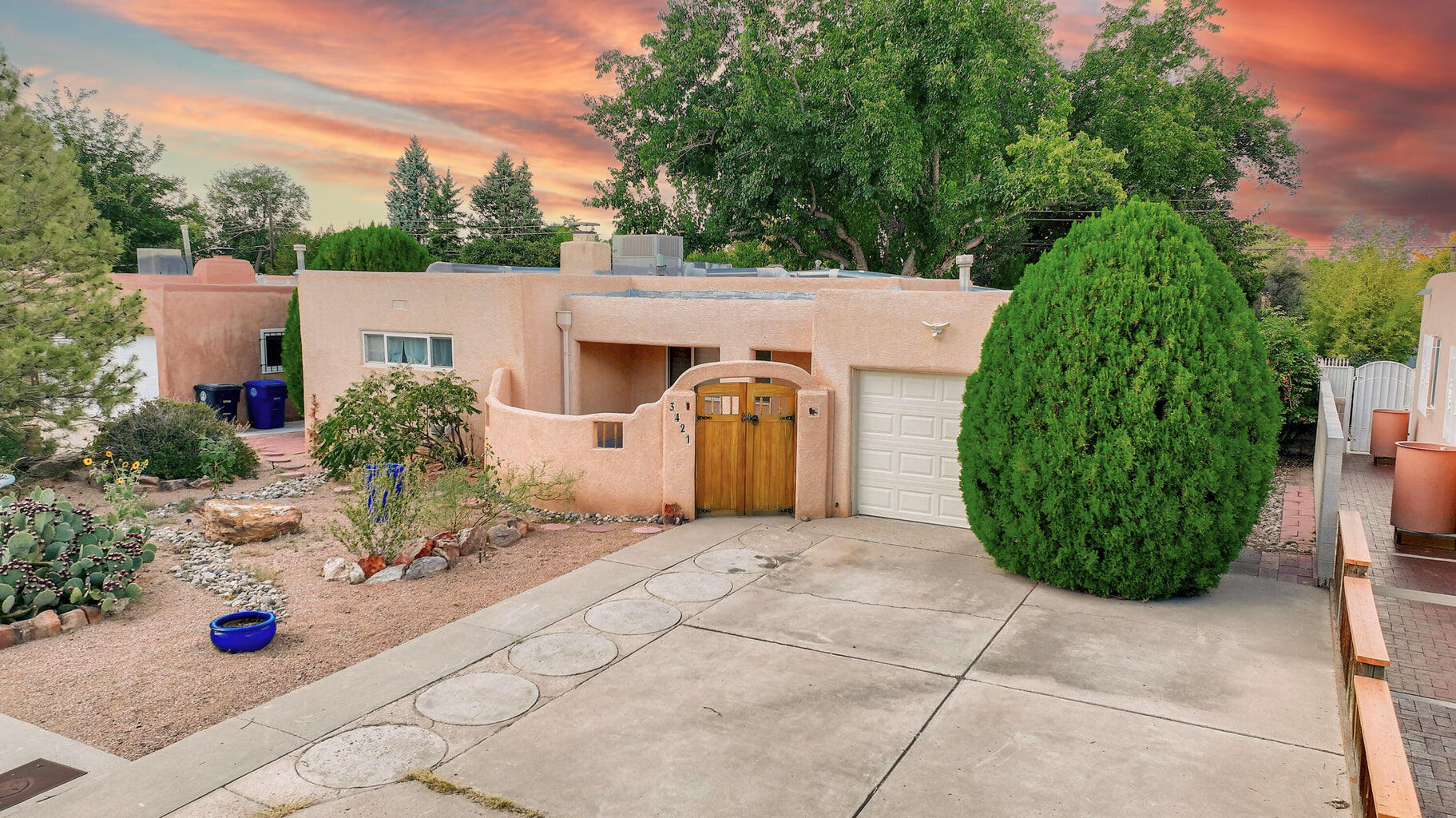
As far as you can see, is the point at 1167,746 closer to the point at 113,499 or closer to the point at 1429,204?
the point at 113,499

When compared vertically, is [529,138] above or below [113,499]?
above

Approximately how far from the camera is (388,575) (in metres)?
9.66

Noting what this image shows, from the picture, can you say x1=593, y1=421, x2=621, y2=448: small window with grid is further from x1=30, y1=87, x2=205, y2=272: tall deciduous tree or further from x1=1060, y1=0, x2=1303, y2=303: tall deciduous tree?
x1=30, y1=87, x2=205, y2=272: tall deciduous tree

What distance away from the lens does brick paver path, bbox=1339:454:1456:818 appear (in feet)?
19.1

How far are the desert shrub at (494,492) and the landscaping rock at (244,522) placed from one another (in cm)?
184

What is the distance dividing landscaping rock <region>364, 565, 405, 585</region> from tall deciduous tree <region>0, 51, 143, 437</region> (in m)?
6.53

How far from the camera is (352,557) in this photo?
1023 centimetres

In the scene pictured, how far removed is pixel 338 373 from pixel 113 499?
6.11m

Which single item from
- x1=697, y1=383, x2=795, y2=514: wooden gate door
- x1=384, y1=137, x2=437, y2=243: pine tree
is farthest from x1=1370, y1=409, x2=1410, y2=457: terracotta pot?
x1=384, y1=137, x2=437, y2=243: pine tree

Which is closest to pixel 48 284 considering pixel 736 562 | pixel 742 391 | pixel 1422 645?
pixel 742 391

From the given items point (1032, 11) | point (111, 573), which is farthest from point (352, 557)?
point (1032, 11)

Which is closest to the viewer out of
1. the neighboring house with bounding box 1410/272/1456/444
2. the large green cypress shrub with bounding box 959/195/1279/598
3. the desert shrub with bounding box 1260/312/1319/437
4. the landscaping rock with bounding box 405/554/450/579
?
the large green cypress shrub with bounding box 959/195/1279/598

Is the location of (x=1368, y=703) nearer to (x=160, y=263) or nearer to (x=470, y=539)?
(x=470, y=539)

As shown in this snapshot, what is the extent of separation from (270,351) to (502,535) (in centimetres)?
1335
